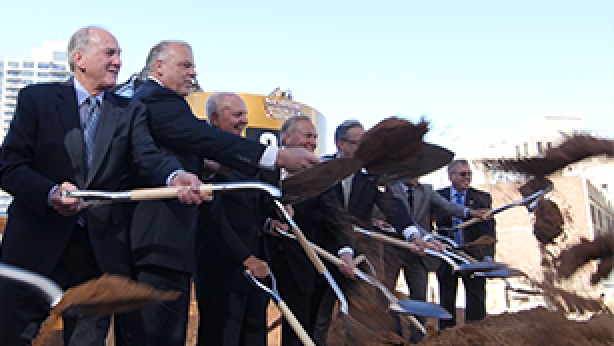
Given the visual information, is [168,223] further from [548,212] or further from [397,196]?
[548,212]

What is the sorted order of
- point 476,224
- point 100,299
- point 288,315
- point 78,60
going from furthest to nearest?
point 476,224, point 288,315, point 78,60, point 100,299

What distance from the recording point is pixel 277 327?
619 centimetres

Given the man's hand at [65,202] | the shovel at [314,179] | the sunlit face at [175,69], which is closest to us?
the man's hand at [65,202]

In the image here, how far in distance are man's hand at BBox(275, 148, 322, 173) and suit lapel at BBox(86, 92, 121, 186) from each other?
2.58ft

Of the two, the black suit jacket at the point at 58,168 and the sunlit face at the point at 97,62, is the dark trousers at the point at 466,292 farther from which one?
the sunlit face at the point at 97,62

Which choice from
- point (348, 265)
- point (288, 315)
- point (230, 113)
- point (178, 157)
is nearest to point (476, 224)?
point (348, 265)

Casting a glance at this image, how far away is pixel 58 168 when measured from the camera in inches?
111

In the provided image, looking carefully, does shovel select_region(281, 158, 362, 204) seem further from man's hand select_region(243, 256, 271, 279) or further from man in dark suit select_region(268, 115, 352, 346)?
man in dark suit select_region(268, 115, 352, 346)

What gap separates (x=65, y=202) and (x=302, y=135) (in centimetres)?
232

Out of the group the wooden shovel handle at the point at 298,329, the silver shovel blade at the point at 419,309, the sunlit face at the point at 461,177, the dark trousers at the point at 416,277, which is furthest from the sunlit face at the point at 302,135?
the sunlit face at the point at 461,177

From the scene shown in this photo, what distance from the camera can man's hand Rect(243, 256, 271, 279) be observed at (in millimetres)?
3518

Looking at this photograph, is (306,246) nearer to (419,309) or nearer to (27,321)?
(419,309)

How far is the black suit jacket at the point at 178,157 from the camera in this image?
2939mm

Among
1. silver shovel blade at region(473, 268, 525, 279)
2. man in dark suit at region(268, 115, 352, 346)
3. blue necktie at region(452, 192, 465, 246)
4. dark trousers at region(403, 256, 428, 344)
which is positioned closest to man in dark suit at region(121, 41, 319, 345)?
man in dark suit at region(268, 115, 352, 346)
